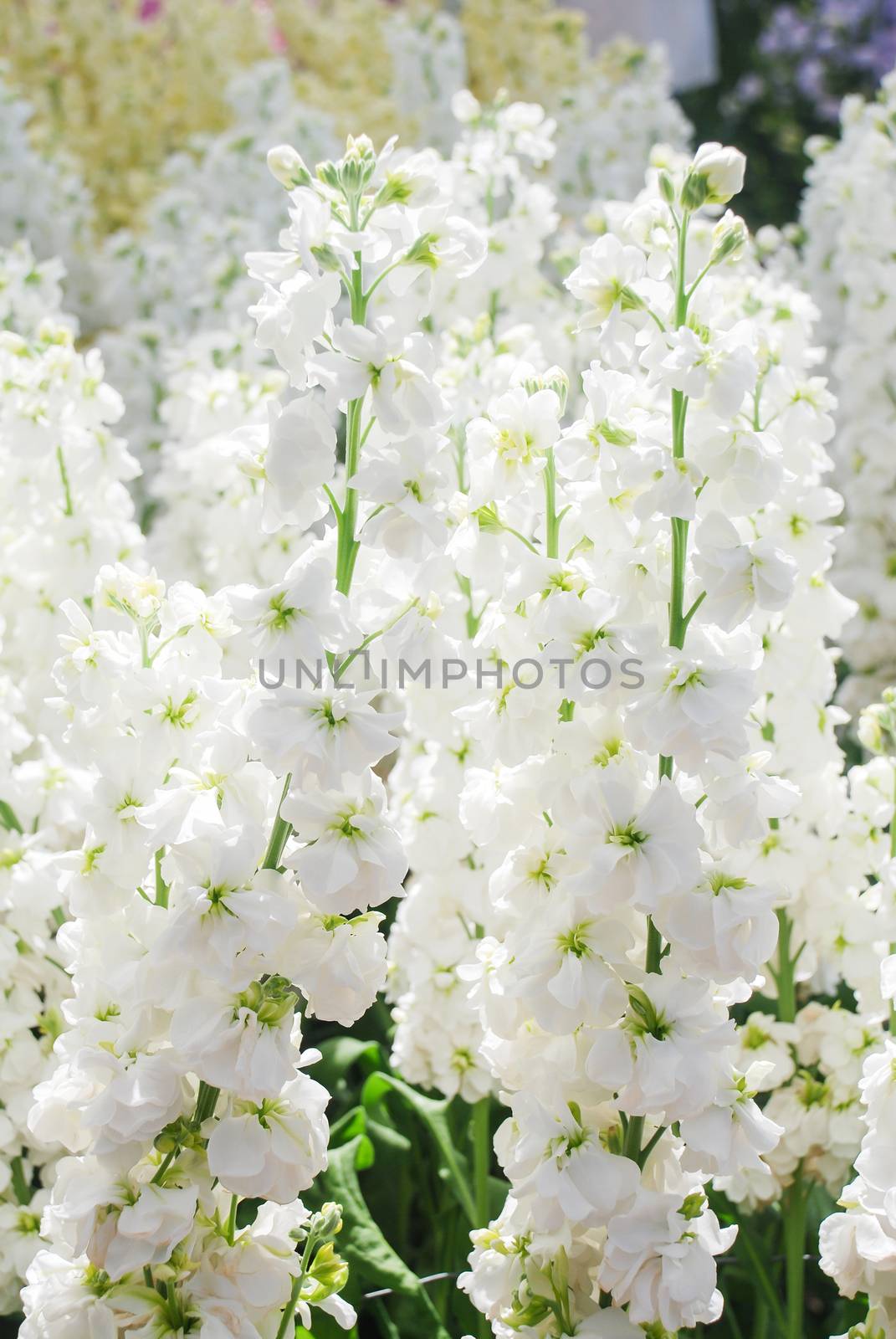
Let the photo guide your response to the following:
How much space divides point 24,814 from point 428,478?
1.84 feet

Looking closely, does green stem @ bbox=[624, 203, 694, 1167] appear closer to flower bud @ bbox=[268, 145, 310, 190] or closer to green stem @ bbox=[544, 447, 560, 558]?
green stem @ bbox=[544, 447, 560, 558]

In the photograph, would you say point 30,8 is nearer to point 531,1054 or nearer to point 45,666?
point 45,666

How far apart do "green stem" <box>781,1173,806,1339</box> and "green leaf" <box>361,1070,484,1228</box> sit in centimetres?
27

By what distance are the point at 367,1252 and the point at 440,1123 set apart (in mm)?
151

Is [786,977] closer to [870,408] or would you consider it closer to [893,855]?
[893,855]

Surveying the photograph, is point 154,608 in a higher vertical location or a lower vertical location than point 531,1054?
higher

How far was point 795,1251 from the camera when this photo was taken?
45.6 inches

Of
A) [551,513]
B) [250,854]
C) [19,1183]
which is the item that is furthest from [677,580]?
[19,1183]

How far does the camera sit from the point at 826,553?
1.15m

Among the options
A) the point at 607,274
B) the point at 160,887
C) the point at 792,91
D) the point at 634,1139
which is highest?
the point at 792,91

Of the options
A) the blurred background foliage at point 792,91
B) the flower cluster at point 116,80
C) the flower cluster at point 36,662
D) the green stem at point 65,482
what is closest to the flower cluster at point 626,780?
the flower cluster at point 36,662

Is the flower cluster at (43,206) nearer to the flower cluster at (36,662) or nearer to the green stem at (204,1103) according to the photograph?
the flower cluster at (36,662)

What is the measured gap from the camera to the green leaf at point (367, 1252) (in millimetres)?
1154

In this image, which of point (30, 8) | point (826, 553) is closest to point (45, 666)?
point (826, 553)
